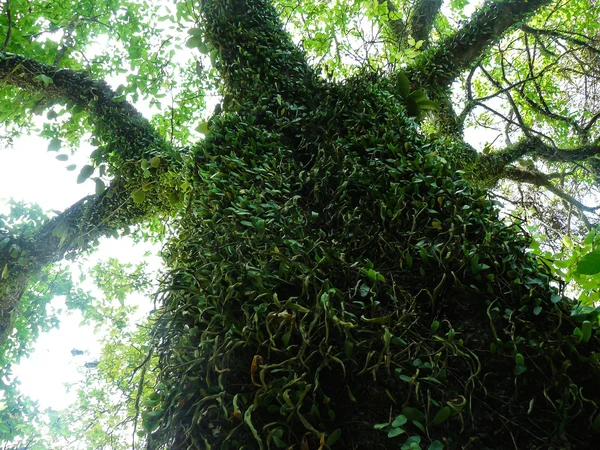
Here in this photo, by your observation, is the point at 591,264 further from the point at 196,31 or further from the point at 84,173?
the point at 84,173

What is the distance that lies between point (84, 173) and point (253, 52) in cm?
148

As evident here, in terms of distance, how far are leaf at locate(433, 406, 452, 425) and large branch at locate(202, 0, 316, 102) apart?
6.07 ft

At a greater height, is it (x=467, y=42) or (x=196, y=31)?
(x=196, y=31)

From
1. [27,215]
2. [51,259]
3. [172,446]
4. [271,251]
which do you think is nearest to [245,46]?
[271,251]

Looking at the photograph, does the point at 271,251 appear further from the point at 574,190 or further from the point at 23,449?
the point at 574,190

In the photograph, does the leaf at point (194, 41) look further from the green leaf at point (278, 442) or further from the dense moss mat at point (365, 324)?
the green leaf at point (278, 442)

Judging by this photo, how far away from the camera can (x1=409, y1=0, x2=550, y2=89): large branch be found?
3.04 meters

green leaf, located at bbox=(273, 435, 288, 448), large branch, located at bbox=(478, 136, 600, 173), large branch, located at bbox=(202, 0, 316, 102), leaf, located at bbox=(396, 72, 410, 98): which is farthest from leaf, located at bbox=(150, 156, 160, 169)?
large branch, located at bbox=(478, 136, 600, 173)

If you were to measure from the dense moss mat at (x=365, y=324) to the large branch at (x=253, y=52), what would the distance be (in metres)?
0.83

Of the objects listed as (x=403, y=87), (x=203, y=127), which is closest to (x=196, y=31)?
(x=203, y=127)

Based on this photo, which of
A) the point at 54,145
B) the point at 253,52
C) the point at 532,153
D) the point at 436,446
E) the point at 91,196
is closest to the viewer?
the point at 436,446

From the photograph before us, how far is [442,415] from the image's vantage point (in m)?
0.87

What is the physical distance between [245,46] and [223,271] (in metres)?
1.76

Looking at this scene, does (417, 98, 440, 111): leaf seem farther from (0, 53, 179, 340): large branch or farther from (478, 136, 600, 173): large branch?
(478, 136, 600, 173): large branch
